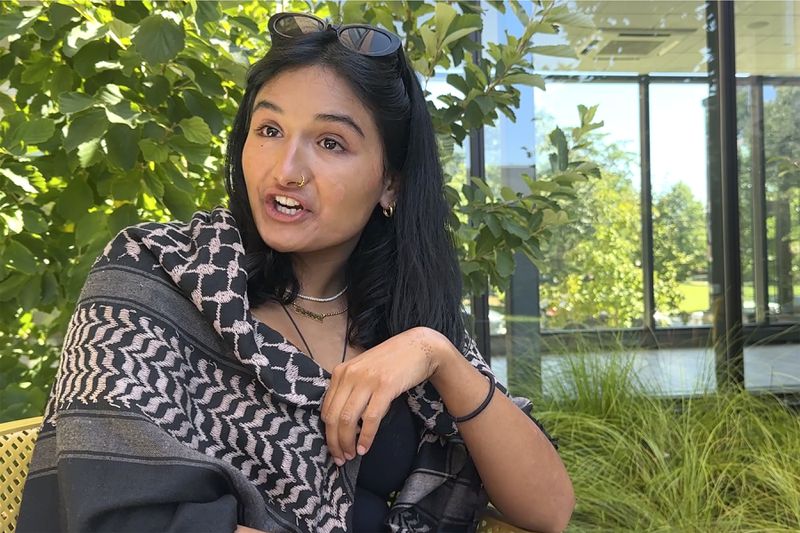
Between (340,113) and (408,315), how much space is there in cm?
42

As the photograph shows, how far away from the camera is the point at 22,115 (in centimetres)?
156

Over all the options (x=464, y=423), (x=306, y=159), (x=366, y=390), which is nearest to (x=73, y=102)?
(x=306, y=159)

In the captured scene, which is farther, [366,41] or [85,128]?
[85,128]

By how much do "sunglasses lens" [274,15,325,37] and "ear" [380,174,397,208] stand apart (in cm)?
31

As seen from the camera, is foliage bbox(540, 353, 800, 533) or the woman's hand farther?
foliage bbox(540, 353, 800, 533)

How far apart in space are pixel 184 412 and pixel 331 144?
51cm

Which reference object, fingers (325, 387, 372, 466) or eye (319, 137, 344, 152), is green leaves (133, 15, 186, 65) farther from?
fingers (325, 387, 372, 466)

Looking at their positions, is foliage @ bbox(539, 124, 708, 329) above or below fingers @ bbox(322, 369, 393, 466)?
above

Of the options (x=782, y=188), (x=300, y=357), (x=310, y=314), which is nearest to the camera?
(x=300, y=357)

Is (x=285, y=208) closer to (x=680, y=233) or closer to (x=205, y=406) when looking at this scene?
(x=205, y=406)

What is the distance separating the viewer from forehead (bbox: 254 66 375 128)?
1106 mm

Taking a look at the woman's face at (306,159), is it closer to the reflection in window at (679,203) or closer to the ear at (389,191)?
the ear at (389,191)

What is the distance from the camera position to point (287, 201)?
1.09 m

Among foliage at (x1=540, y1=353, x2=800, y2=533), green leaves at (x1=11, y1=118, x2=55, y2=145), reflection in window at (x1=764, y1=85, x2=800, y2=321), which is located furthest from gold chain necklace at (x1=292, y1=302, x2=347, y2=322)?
reflection in window at (x1=764, y1=85, x2=800, y2=321)
